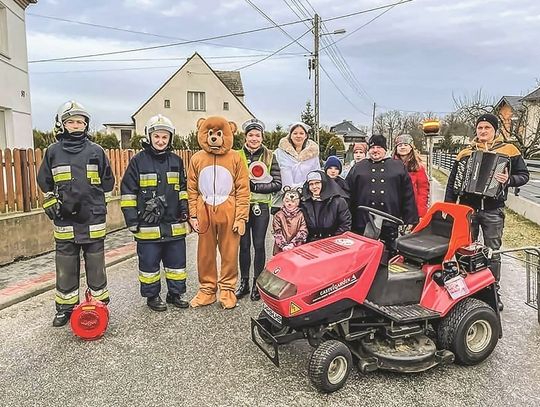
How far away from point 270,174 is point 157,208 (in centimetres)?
124

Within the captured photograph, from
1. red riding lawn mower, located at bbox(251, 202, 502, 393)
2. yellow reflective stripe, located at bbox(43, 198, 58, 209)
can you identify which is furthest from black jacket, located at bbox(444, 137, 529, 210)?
yellow reflective stripe, located at bbox(43, 198, 58, 209)

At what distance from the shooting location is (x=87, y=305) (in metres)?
3.93

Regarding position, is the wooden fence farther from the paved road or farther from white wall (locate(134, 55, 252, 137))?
white wall (locate(134, 55, 252, 137))

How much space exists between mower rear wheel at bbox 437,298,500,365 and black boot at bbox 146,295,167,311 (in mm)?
2633

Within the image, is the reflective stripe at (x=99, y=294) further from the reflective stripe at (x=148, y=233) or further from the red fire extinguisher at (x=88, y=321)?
the reflective stripe at (x=148, y=233)

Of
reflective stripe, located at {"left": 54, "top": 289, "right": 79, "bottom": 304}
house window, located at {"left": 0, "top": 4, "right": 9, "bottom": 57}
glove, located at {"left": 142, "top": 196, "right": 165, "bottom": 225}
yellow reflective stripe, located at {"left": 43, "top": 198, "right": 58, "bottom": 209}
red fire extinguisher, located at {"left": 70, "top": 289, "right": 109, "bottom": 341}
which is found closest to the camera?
red fire extinguisher, located at {"left": 70, "top": 289, "right": 109, "bottom": 341}

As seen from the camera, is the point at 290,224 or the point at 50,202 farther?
the point at 290,224

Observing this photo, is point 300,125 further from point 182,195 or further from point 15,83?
point 15,83

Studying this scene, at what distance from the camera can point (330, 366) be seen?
310 centimetres

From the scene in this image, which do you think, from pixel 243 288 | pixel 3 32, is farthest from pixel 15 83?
pixel 243 288

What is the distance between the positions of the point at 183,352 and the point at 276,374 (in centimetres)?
82

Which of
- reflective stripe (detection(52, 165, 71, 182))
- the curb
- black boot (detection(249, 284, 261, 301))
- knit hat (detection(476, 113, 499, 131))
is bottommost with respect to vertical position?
black boot (detection(249, 284, 261, 301))

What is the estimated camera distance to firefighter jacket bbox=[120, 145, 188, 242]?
4516mm

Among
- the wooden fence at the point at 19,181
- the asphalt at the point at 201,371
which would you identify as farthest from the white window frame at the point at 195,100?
the asphalt at the point at 201,371
